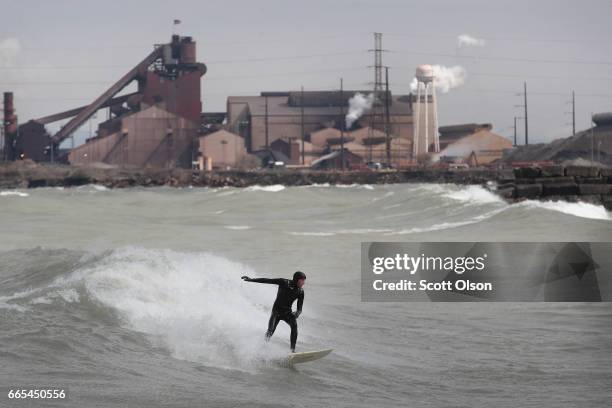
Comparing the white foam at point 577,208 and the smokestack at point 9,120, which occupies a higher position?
the smokestack at point 9,120

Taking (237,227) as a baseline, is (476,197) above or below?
above

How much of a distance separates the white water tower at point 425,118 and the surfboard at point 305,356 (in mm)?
109943

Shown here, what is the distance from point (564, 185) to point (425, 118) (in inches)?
3427

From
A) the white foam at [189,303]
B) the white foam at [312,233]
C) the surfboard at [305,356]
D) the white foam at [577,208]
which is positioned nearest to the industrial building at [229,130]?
the white foam at [577,208]

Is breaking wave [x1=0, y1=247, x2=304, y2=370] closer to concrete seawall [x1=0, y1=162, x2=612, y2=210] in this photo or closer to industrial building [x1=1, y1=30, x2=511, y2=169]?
concrete seawall [x1=0, y1=162, x2=612, y2=210]

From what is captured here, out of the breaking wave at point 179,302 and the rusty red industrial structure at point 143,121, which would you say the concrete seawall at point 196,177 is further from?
the breaking wave at point 179,302

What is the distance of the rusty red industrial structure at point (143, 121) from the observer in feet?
374

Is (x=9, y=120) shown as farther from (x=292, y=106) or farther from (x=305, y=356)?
(x=305, y=356)

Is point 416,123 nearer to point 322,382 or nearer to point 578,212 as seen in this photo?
point 578,212

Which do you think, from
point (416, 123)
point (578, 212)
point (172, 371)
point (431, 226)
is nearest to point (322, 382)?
point (172, 371)

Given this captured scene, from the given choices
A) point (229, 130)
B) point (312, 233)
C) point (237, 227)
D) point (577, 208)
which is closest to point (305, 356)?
point (312, 233)

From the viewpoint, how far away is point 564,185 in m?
44.9

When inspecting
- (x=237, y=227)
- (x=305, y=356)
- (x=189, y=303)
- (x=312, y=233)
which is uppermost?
(x=189, y=303)

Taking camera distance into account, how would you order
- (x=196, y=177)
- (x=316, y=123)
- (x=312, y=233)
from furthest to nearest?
1. (x=316, y=123)
2. (x=196, y=177)
3. (x=312, y=233)
